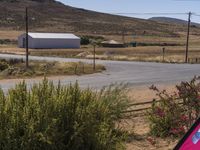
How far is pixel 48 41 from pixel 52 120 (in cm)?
9327

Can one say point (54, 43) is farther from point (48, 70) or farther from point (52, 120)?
point (52, 120)

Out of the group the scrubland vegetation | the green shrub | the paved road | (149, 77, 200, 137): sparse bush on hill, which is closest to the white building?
the scrubland vegetation

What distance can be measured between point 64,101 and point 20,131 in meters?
0.71

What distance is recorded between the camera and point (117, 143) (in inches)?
293

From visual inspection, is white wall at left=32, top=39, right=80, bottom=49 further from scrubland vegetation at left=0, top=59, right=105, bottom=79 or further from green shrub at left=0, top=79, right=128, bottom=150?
green shrub at left=0, top=79, right=128, bottom=150

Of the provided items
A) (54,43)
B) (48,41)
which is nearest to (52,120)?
(48,41)

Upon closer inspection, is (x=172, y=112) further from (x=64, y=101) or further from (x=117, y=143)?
(x=64, y=101)

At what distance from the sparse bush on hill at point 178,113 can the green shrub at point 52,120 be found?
163 cm

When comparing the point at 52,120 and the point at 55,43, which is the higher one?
the point at 52,120

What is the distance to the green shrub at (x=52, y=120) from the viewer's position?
6383mm

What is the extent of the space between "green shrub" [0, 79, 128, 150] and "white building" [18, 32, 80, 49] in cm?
9057

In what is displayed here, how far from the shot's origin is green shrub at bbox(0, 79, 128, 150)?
6.38 m

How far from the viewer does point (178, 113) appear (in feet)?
29.9

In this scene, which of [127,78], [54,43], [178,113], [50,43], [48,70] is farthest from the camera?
[54,43]
